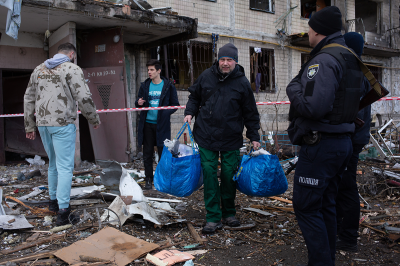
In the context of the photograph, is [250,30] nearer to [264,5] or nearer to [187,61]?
[264,5]

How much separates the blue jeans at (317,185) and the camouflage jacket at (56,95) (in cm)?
230

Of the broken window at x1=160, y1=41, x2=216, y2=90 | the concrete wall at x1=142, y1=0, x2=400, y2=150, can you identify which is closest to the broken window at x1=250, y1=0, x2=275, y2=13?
the concrete wall at x1=142, y1=0, x2=400, y2=150

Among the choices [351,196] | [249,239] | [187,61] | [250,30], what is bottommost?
[249,239]

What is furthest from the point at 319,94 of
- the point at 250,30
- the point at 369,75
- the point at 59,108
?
the point at 250,30

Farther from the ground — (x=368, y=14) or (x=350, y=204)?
(x=368, y=14)

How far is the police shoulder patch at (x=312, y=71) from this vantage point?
208 cm

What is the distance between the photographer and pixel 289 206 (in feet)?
13.6

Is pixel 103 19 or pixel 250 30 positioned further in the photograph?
pixel 250 30

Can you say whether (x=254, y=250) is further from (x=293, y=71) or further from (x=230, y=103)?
(x=293, y=71)

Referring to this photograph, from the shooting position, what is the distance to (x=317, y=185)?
212 cm

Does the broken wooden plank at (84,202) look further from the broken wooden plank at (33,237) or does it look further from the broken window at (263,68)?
the broken window at (263,68)

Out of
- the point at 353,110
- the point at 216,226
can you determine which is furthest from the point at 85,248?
the point at 353,110

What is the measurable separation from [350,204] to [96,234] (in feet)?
7.52

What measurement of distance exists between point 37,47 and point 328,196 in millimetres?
7479
